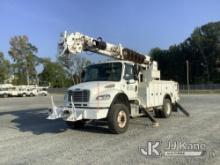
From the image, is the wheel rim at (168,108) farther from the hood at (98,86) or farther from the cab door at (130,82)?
the hood at (98,86)

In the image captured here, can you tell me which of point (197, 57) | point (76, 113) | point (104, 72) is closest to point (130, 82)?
point (104, 72)

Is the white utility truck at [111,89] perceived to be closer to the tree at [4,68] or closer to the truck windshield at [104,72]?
the truck windshield at [104,72]

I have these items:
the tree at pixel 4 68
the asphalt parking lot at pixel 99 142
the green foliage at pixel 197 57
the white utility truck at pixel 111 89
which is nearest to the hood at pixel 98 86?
the white utility truck at pixel 111 89

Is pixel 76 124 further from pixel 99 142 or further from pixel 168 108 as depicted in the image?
pixel 168 108

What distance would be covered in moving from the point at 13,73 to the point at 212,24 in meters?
56.6

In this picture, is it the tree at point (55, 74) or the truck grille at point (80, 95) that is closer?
the truck grille at point (80, 95)

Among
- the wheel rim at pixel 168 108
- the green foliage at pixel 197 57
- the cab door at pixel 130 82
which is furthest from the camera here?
the green foliage at pixel 197 57

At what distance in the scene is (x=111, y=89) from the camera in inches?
496

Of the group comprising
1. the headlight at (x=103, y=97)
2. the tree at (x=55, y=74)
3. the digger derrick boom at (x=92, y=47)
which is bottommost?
the headlight at (x=103, y=97)

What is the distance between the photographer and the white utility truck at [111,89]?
12.2 metres

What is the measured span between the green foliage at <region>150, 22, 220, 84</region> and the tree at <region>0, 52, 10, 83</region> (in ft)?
133

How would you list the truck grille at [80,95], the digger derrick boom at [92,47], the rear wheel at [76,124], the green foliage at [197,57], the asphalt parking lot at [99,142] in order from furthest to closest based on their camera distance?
the green foliage at [197,57]
the rear wheel at [76,124]
the digger derrick boom at [92,47]
the truck grille at [80,95]
the asphalt parking lot at [99,142]

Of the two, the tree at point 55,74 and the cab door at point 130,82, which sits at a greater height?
the tree at point 55,74

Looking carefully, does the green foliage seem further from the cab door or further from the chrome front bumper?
the chrome front bumper
